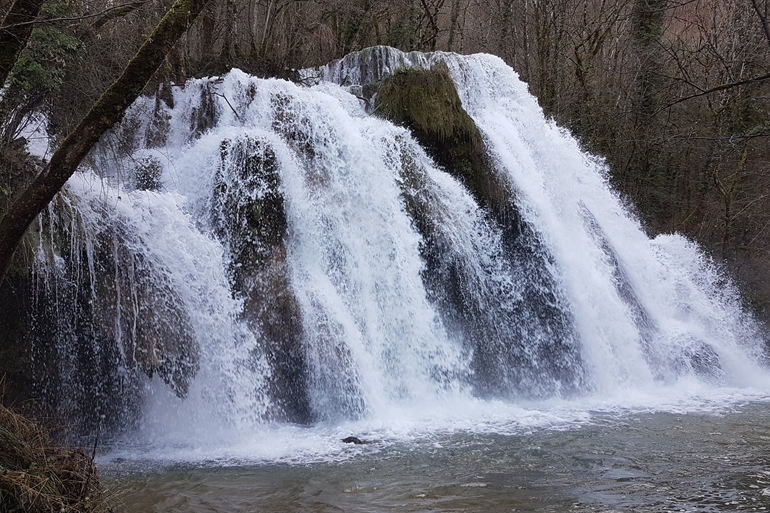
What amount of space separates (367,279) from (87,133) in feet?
15.7

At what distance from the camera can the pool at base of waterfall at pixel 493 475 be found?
4.82 metres

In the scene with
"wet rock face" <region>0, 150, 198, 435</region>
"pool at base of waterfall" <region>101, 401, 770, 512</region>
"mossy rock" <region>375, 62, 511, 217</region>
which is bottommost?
"pool at base of waterfall" <region>101, 401, 770, 512</region>

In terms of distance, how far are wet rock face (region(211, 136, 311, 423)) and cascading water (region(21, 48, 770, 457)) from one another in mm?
20

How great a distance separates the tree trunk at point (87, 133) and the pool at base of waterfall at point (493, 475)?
6.74ft

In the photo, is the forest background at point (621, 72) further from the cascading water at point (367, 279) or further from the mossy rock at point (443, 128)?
the cascading water at point (367, 279)

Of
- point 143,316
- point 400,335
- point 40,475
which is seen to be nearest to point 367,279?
point 400,335

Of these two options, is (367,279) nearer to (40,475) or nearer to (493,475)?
(493,475)

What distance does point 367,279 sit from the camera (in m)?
8.69

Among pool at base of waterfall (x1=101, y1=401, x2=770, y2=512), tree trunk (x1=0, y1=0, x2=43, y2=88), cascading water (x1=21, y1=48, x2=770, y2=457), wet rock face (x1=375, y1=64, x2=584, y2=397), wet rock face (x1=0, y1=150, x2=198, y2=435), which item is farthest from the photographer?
wet rock face (x1=375, y1=64, x2=584, y2=397)

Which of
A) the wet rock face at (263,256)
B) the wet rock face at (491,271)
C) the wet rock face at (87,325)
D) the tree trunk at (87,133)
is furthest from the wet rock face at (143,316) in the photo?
the wet rock face at (491,271)

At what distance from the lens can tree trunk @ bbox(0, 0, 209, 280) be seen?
170 inches

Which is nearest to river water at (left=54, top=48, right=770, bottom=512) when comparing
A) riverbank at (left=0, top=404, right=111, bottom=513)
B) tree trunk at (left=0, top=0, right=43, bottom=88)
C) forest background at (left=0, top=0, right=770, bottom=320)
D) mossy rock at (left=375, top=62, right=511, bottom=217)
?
mossy rock at (left=375, top=62, right=511, bottom=217)

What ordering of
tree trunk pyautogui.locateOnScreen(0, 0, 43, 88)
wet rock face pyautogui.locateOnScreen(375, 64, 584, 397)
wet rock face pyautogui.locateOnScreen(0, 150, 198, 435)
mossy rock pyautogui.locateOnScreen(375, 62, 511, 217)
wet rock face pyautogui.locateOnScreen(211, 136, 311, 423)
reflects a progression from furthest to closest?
mossy rock pyautogui.locateOnScreen(375, 62, 511, 217)
wet rock face pyautogui.locateOnScreen(375, 64, 584, 397)
wet rock face pyautogui.locateOnScreen(211, 136, 311, 423)
wet rock face pyautogui.locateOnScreen(0, 150, 198, 435)
tree trunk pyautogui.locateOnScreen(0, 0, 43, 88)

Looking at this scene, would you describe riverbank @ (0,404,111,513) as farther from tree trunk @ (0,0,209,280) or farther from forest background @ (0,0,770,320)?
forest background @ (0,0,770,320)
